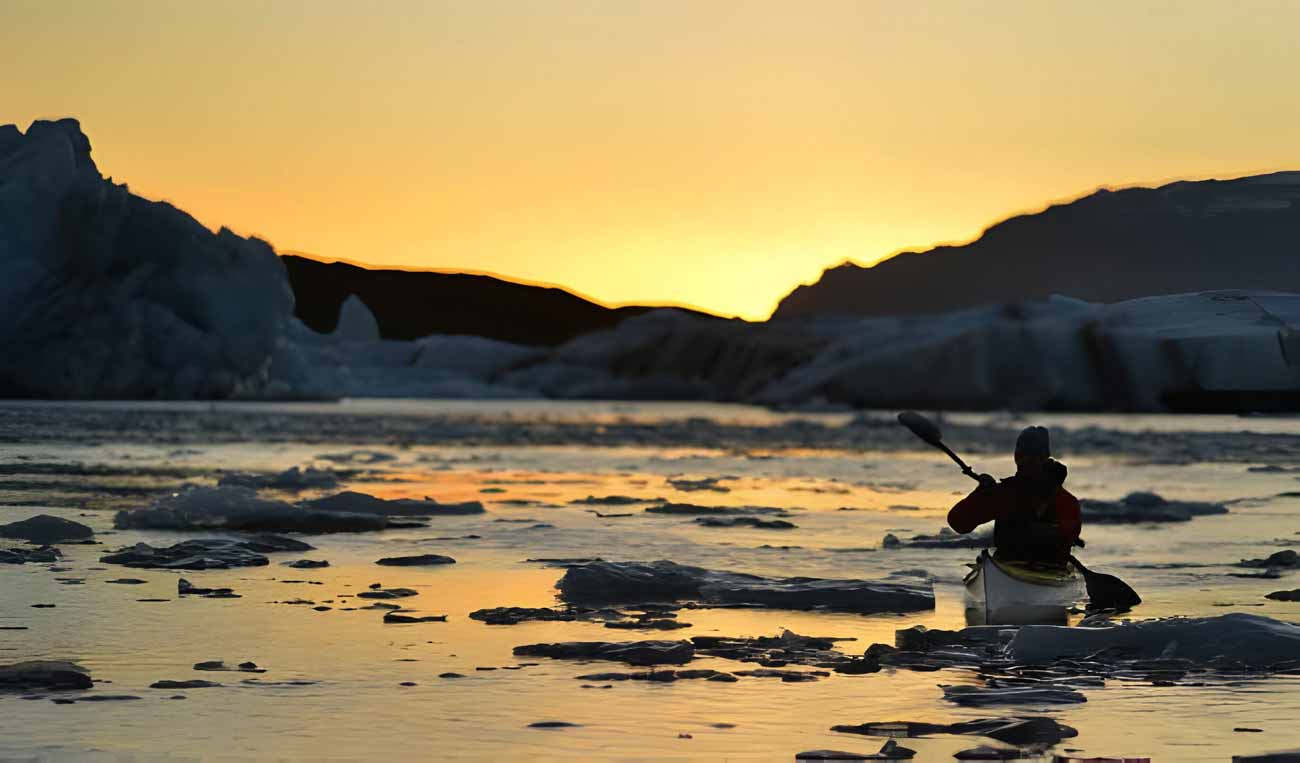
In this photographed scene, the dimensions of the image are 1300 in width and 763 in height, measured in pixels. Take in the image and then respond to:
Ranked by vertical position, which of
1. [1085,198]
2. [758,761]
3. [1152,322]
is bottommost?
[758,761]

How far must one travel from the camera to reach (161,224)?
200 feet

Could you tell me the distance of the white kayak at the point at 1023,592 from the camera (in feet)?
38.6

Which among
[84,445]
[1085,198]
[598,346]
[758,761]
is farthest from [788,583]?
[598,346]

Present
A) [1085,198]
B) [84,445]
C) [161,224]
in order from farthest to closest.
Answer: [1085,198], [161,224], [84,445]

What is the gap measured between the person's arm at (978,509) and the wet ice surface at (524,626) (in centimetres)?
72

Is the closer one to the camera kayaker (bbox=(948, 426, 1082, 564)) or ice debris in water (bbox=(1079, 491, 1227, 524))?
kayaker (bbox=(948, 426, 1082, 564))

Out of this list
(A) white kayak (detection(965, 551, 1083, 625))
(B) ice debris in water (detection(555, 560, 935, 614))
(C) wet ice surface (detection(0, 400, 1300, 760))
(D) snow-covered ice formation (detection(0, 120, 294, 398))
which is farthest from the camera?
(D) snow-covered ice formation (detection(0, 120, 294, 398))

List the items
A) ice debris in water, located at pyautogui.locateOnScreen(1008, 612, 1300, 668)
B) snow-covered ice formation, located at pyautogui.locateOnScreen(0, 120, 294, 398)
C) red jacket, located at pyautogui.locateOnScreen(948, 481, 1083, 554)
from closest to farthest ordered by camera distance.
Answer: ice debris in water, located at pyautogui.locateOnScreen(1008, 612, 1300, 668)
red jacket, located at pyautogui.locateOnScreen(948, 481, 1083, 554)
snow-covered ice formation, located at pyautogui.locateOnScreen(0, 120, 294, 398)

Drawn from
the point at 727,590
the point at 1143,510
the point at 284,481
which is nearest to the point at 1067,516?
the point at 727,590

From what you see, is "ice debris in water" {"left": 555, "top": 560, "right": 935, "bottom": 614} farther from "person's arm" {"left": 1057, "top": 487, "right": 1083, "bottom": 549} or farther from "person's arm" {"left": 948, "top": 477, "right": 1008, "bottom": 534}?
"person's arm" {"left": 1057, "top": 487, "right": 1083, "bottom": 549}

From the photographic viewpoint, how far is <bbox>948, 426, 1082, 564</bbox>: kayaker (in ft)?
39.3

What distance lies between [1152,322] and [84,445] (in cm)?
2674

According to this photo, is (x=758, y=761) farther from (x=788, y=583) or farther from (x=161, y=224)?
(x=161, y=224)

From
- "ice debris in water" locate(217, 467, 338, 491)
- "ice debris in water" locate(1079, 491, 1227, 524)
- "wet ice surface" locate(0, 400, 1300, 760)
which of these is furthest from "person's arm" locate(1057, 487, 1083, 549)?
"ice debris in water" locate(217, 467, 338, 491)
